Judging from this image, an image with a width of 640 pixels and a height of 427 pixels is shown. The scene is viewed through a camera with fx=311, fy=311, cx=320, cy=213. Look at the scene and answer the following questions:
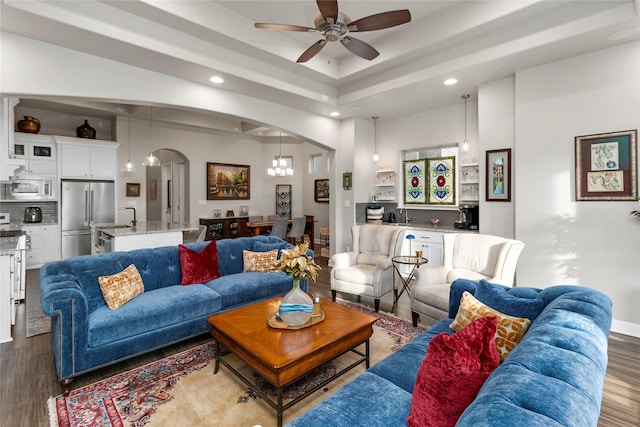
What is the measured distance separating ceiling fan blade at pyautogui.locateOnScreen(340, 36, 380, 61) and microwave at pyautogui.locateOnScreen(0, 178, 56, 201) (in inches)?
251

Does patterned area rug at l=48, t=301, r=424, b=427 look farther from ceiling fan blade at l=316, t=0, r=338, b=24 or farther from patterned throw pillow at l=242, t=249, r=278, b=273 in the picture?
ceiling fan blade at l=316, t=0, r=338, b=24

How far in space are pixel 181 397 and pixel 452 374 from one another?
1.96 meters

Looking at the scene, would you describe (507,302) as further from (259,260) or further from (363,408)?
(259,260)

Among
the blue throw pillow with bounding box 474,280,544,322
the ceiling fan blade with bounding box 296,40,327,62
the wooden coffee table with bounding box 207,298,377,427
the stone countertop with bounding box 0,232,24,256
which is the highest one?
the ceiling fan blade with bounding box 296,40,327,62

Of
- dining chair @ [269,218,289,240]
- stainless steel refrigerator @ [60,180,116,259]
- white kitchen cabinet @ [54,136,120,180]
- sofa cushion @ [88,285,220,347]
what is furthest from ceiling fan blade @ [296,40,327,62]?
stainless steel refrigerator @ [60,180,116,259]

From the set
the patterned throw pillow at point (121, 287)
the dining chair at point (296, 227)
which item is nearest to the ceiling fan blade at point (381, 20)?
the patterned throw pillow at point (121, 287)

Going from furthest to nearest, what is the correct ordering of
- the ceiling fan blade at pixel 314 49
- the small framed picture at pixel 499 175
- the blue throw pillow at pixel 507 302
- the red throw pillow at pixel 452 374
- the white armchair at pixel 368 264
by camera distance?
the small framed picture at pixel 499 175 → the white armchair at pixel 368 264 → the ceiling fan blade at pixel 314 49 → the blue throw pillow at pixel 507 302 → the red throw pillow at pixel 452 374

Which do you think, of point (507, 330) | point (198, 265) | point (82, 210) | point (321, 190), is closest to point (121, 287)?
point (198, 265)

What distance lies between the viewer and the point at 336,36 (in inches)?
116

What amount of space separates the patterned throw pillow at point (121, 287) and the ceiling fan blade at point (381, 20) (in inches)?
121

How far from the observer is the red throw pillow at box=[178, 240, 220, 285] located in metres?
3.35

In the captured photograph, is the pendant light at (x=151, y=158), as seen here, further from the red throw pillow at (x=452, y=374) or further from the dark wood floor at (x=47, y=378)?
the red throw pillow at (x=452, y=374)

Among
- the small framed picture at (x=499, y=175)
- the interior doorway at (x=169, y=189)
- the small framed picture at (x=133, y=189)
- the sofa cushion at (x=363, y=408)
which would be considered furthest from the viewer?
Answer: the interior doorway at (x=169, y=189)

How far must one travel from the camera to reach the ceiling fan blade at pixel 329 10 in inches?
97.5
